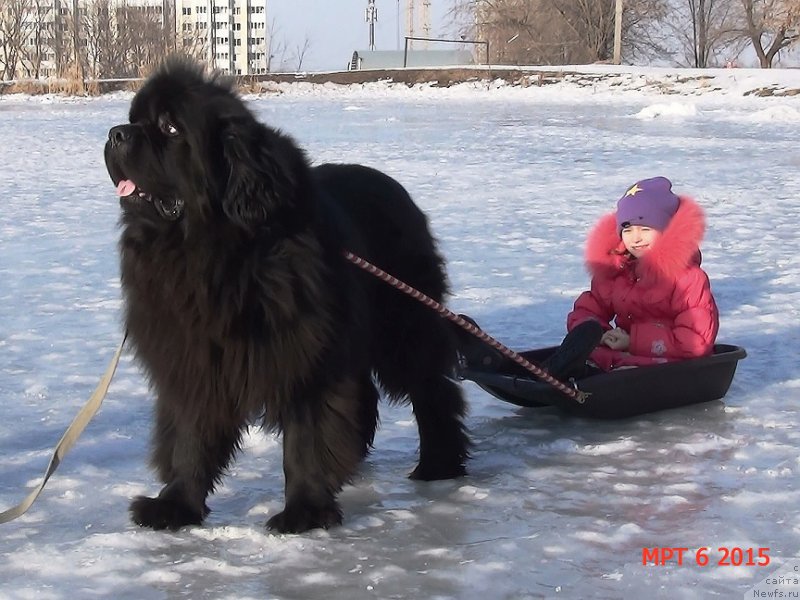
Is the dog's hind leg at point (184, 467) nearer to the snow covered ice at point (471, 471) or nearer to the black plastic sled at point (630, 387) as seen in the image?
the snow covered ice at point (471, 471)

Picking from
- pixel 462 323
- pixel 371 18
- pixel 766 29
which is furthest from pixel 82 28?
pixel 462 323

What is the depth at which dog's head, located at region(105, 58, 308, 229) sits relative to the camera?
254 centimetres

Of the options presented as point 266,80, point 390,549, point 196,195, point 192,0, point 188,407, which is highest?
point 192,0

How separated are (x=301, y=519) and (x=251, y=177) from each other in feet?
3.28

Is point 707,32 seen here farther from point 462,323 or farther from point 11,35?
point 462,323

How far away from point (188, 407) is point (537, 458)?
1.34 m

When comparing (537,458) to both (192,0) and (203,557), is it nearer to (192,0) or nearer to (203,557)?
(203,557)

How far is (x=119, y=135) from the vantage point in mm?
2531

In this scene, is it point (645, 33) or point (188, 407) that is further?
point (645, 33)

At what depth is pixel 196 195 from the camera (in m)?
2.55

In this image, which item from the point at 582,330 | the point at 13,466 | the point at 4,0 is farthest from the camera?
the point at 4,0

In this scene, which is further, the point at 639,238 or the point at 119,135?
the point at 639,238

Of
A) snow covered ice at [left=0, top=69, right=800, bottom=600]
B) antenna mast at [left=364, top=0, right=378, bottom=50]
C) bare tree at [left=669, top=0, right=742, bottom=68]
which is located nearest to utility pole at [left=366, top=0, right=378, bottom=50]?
antenna mast at [left=364, top=0, right=378, bottom=50]

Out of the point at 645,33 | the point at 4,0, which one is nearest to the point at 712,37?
Answer: the point at 645,33
